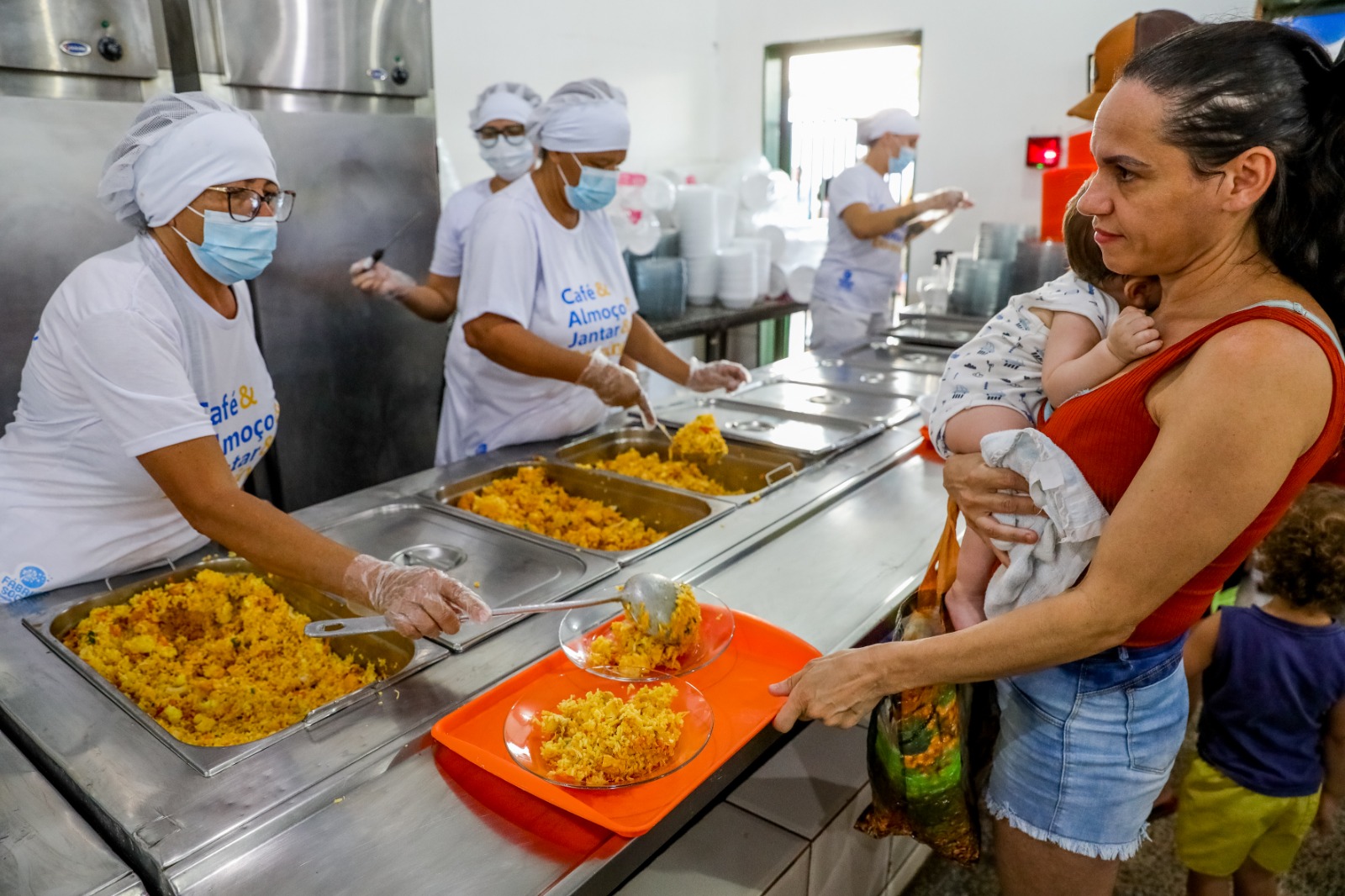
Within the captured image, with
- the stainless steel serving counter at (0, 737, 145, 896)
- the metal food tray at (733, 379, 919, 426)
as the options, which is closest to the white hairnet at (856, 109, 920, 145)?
the metal food tray at (733, 379, 919, 426)

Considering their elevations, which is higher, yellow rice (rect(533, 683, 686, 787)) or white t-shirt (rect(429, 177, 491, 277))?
white t-shirt (rect(429, 177, 491, 277))

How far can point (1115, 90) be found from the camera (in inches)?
40.2

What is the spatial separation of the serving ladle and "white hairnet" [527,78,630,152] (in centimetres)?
145

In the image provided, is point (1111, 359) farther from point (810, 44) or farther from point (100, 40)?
point (810, 44)

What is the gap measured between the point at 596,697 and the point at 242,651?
684mm

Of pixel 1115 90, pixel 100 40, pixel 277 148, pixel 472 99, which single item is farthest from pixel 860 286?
pixel 1115 90

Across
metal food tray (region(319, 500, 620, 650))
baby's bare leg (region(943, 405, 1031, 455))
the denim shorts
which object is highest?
baby's bare leg (region(943, 405, 1031, 455))

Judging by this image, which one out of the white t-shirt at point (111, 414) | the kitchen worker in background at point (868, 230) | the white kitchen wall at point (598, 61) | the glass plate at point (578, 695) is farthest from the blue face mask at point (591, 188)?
the kitchen worker in background at point (868, 230)

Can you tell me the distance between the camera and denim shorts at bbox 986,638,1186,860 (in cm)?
124

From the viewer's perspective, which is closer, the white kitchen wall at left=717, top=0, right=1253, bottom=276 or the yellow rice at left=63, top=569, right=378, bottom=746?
the yellow rice at left=63, top=569, right=378, bottom=746

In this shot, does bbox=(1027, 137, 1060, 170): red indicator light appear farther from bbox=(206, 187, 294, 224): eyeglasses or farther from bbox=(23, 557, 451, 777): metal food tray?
bbox=(23, 557, 451, 777): metal food tray

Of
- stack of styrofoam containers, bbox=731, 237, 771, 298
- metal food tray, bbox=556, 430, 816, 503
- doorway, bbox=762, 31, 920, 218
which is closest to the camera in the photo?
metal food tray, bbox=556, 430, 816, 503

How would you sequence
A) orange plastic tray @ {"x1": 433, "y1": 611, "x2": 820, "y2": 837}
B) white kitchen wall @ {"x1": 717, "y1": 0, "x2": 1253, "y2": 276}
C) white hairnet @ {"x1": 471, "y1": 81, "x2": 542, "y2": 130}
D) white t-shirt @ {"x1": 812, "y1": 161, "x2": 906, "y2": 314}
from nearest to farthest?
orange plastic tray @ {"x1": 433, "y1": 611, "x2": 820, "y2": 837}
white hairnet @ {"x1": 471, "y1": 81, "x2": 542, "y2": 130}
white t-shirt @ {"x1": 812, "y1": 161, "x2": 906, "y2": 314}
white kitchen wall @ {"x1": 717, "y1": 0, "x2": 1253, "y2": 276}

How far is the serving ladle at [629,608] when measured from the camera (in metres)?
1.30
